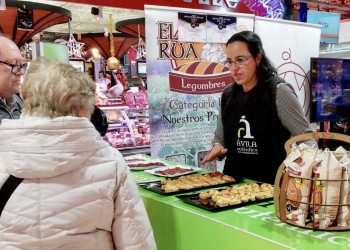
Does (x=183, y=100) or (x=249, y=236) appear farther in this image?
(x=183, y=100)

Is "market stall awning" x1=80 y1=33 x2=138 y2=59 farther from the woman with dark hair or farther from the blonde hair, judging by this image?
the blonde hair

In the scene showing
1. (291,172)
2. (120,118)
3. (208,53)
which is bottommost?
(120,118)

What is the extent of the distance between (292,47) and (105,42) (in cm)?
1222

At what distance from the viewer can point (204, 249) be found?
1706 mm

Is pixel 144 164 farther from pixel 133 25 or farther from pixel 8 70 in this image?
pixel 133 25

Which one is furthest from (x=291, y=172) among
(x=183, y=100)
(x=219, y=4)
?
(x=219, y=4)

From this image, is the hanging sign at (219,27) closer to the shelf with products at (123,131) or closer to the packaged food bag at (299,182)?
the shelf with products at (123,131)

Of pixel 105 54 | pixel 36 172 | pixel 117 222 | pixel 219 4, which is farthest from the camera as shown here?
pixel 105 54

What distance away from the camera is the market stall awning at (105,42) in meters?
16.2

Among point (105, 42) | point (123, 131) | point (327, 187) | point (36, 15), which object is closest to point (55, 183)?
point (327, 187)

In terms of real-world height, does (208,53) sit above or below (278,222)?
above

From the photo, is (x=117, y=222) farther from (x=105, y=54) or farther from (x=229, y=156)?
(x=105, y=54)

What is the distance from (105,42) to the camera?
53.6 ft

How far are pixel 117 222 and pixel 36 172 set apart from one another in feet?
1.21
